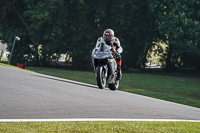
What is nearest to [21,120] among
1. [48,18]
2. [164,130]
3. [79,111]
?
[79,111]

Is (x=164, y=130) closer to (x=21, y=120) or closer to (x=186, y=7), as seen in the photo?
(x=21, y=120)

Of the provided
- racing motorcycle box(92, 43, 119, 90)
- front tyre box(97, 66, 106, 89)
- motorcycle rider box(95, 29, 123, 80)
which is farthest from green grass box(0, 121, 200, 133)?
motorcycle rider box(95, 29, 123, 80)

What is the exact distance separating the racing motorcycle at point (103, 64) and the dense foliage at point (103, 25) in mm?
21893

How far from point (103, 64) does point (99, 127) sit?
3129 mm

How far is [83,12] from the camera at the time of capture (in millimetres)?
36469

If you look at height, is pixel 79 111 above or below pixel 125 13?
below

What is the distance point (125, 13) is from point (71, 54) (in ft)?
24.7

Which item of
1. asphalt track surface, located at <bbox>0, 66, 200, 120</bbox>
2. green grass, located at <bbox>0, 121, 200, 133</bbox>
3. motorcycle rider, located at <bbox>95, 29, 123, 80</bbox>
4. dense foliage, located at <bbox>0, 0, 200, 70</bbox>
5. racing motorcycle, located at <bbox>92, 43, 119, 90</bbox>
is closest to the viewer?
green grass, located at <bbox>0, 121, 200, 133</bbox>

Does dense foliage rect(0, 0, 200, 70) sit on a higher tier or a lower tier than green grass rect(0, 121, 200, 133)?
higher

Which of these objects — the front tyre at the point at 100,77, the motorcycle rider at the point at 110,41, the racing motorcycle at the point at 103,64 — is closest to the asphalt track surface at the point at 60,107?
the front tyre at the point at 100,77

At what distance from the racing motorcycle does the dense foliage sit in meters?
21.9

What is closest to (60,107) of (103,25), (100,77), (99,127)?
(100,77)

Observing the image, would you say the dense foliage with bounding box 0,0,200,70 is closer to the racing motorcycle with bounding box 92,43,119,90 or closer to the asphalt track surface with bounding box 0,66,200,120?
the asphalt track surface with bounding box 0,66,200,120

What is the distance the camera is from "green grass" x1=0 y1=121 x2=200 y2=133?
668 centimetres
